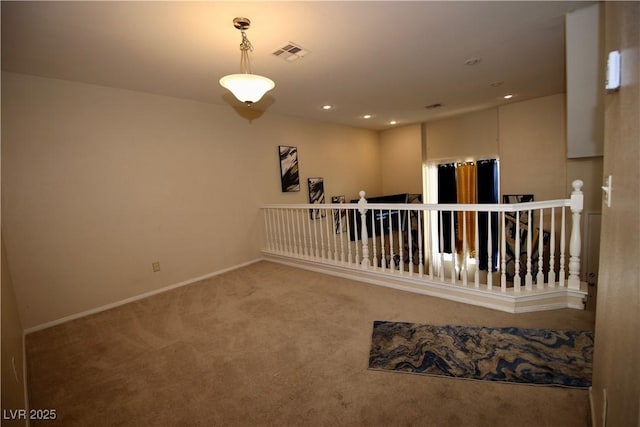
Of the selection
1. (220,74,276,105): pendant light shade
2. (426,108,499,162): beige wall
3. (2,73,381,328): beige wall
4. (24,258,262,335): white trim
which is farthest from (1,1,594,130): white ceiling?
(24,258,262,335): white trim

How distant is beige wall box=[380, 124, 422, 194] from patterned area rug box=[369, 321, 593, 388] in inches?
187

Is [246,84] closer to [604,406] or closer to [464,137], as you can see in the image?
[604,406]

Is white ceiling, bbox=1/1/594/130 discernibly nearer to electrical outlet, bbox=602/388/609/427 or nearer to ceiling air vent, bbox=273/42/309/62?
ceiling air vent, bbox=273/42/309/62

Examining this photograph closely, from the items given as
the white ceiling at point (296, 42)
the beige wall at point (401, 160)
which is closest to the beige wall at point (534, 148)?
the white ceiling at point (296, 42)

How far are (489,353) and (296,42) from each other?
285cm

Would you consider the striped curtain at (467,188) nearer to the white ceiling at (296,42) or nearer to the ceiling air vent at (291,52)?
the white ceiling at (296,42)

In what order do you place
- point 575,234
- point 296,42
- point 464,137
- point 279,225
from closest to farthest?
point 575,234 < point 296,42 < point 279,225 < point 464,137

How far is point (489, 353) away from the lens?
1.86 m

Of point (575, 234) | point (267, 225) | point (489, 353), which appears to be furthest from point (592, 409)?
point (267, 225)

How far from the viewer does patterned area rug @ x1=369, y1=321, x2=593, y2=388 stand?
165cm

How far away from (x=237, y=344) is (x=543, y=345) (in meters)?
2.20

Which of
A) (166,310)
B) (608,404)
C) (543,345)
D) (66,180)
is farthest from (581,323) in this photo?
(66,180)

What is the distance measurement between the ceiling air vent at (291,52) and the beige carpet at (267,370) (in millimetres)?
2433

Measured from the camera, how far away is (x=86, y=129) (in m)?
2.91
